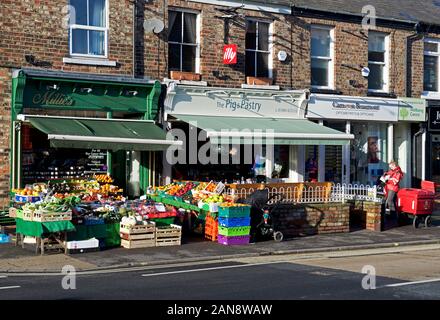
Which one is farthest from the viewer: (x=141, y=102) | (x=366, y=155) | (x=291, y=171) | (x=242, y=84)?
(x=366, y=155)

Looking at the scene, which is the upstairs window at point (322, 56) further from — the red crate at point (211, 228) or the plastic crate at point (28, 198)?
the plastic crate at point (28, 198)

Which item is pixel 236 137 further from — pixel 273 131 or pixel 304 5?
pixel 304 5

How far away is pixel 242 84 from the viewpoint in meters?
19.8

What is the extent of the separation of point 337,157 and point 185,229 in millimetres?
7074

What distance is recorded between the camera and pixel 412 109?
75.6 feet

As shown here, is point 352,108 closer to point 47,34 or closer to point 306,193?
point 306,193

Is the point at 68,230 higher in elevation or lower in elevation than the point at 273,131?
lower

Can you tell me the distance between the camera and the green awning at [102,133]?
1590cm

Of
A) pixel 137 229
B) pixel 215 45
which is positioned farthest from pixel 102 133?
pixel 215 45

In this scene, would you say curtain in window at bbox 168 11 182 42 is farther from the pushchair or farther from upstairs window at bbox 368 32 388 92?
upstairs window at bbox 368 32 388 92

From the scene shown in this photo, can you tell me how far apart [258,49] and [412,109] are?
6.03 metres

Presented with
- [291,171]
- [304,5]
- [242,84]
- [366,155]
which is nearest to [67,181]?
[242,84]

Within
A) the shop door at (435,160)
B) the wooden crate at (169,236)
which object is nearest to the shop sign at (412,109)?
the shop door at (435,160)

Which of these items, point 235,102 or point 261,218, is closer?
point 261,218
